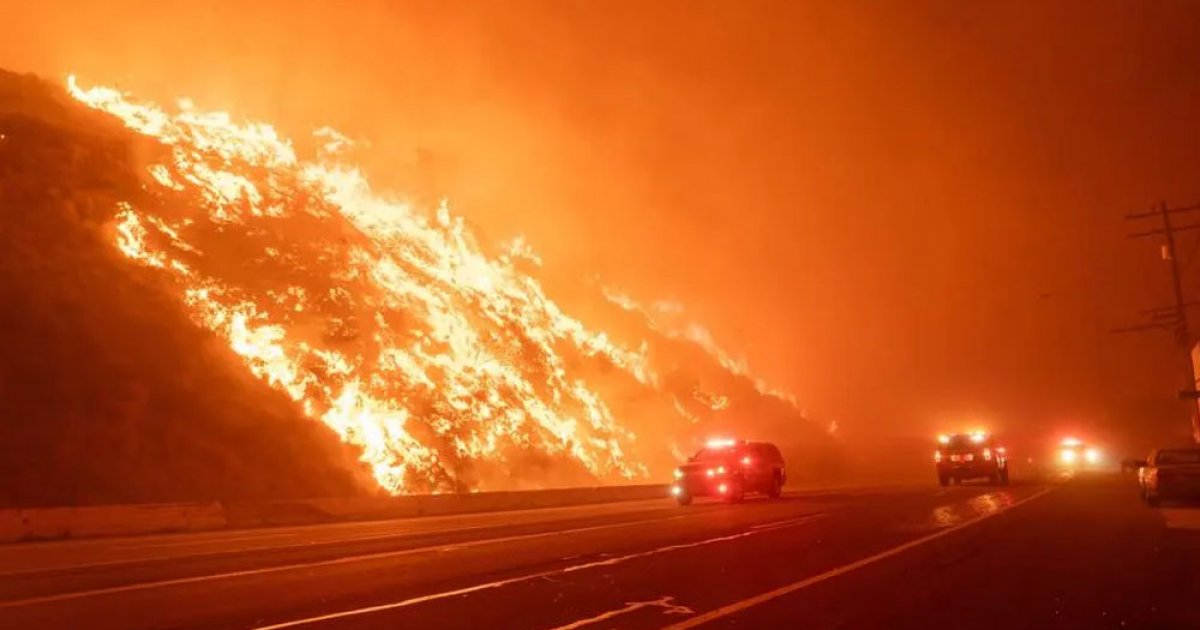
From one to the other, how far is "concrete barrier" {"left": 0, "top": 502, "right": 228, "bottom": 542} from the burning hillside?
11.4 m

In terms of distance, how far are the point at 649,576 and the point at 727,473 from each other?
18343 mm

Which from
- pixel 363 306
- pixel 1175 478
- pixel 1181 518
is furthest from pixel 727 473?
pixel 363 306

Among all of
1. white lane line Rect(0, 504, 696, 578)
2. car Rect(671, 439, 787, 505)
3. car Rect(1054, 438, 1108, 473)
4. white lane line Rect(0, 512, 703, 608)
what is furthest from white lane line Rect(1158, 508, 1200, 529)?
car Rect(1054, 438, 1108, 473)

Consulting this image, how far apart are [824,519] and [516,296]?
3820 centimetres

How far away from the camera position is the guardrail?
79.5 ft

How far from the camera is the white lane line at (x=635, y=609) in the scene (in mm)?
9656

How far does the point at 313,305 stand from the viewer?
4619 cm

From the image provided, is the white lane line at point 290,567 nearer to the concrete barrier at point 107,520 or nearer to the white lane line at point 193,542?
the white lane line at point 193,542

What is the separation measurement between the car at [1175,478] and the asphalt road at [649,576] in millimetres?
3339

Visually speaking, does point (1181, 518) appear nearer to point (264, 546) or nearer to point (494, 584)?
point (494, 584)

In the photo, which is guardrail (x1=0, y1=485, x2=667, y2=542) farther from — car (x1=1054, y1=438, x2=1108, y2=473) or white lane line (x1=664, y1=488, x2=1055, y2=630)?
car (x1=1054, y1=438, x2=1108, y2=473)

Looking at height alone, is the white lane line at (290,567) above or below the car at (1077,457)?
below

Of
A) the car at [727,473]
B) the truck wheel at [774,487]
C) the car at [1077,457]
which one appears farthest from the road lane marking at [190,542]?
the car at [1077,457]

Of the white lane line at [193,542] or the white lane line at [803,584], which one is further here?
the white lane line at [193,542]
